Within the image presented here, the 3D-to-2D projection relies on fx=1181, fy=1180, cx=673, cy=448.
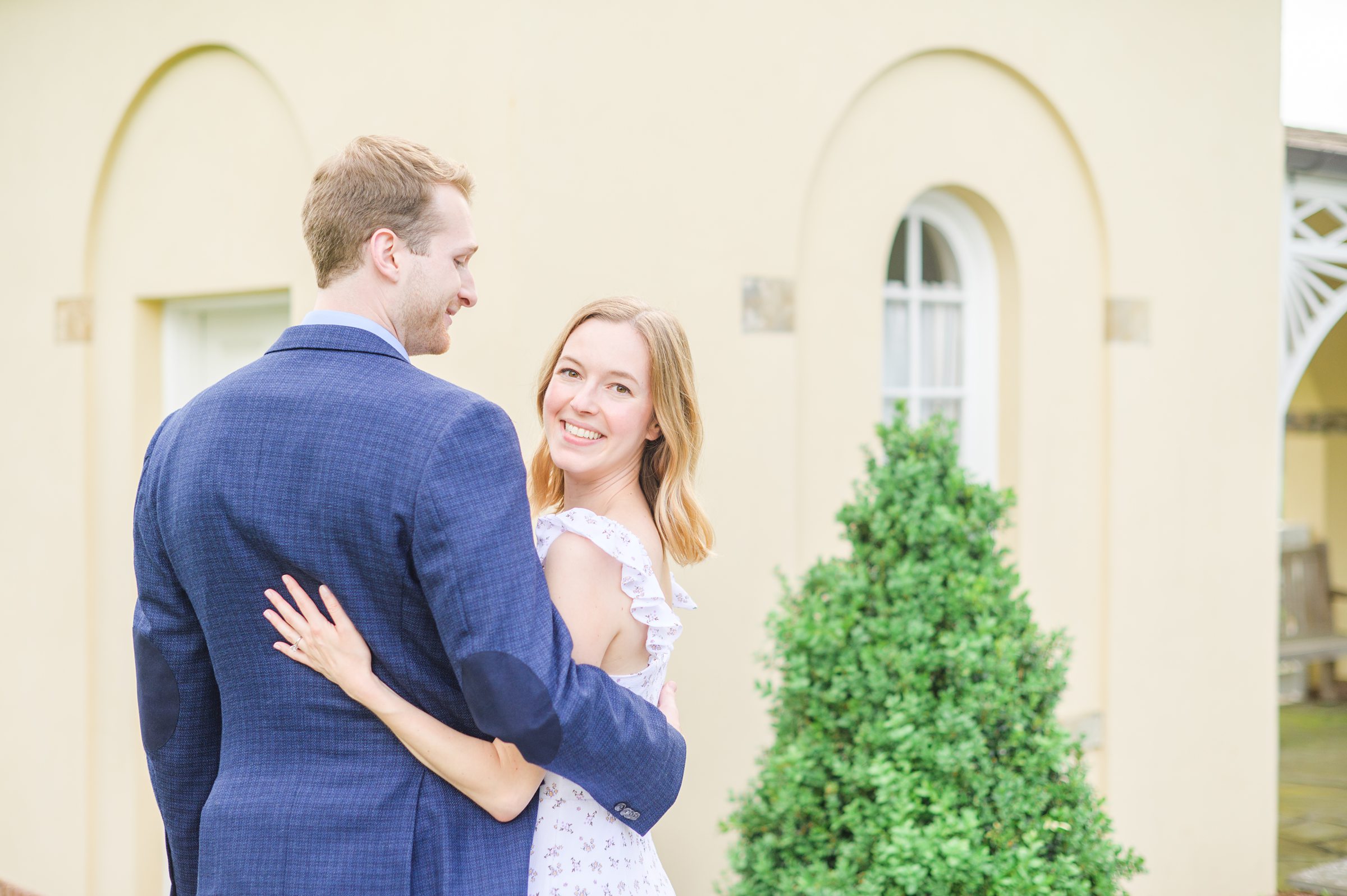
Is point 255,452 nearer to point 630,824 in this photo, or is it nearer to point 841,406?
point 630,824

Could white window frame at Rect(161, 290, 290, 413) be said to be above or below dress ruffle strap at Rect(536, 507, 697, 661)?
above

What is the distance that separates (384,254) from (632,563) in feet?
1.98

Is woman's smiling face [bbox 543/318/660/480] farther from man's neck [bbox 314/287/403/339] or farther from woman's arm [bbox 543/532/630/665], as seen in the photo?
man's neck [bbox 314/287/403/339]

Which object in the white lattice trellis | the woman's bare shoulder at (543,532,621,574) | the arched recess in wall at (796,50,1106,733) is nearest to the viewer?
the woman's bare shoulder at (543,532,621,574)

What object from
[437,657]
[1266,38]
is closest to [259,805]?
[437,657]

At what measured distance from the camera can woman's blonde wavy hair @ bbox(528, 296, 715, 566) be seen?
2.09m

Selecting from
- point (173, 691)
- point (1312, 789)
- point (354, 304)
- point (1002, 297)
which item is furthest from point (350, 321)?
point (1312, 789)

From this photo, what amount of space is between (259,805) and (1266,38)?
5961mm

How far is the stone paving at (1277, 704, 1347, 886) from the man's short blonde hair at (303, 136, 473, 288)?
602 centimetres

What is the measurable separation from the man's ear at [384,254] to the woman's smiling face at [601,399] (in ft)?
1.44

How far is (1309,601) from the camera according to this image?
11078 mm

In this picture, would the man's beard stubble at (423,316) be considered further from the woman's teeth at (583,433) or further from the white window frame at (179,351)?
the white window frame at (179,351)

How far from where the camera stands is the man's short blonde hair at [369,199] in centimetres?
168

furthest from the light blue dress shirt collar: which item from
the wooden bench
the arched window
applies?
the wooden bench
